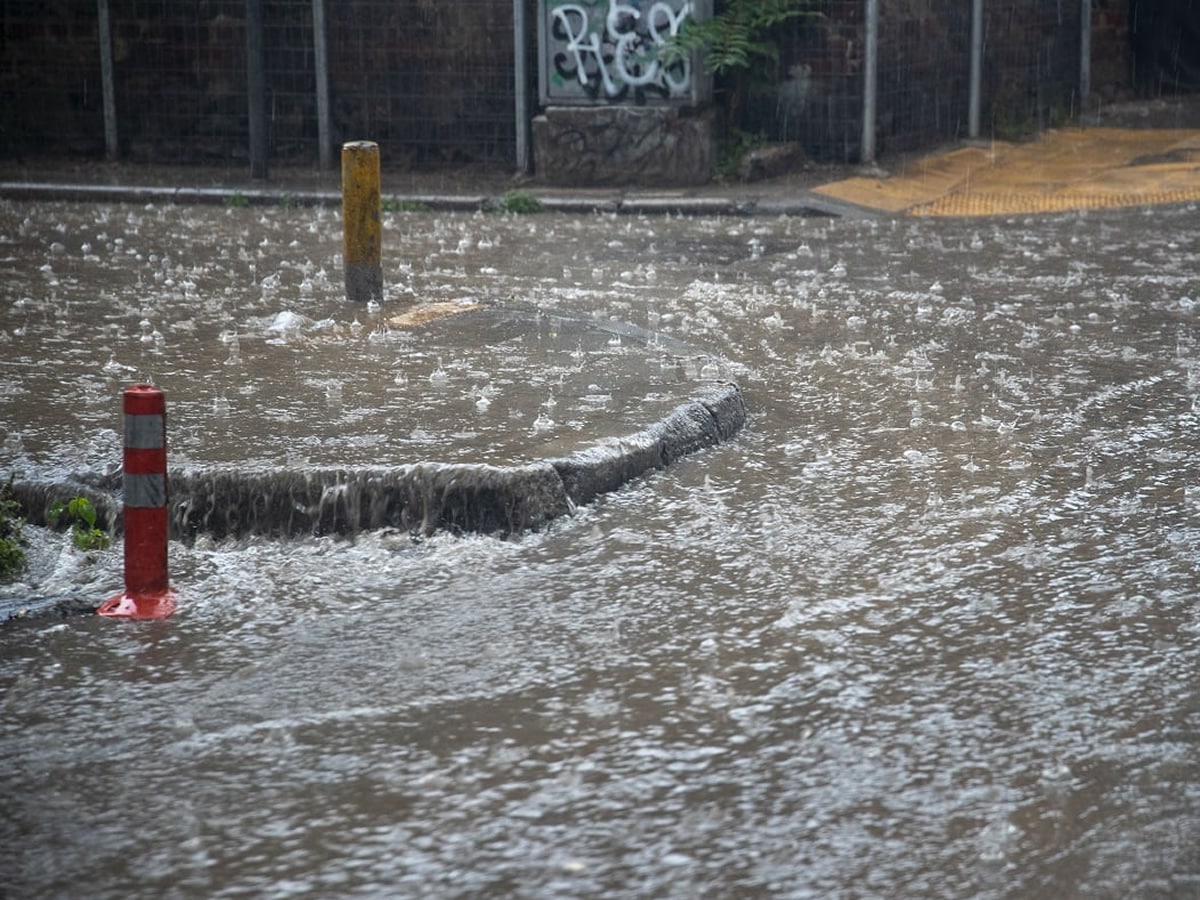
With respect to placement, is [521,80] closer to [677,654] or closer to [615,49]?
[615,49]

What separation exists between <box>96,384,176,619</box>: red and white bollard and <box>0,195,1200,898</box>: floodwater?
0.11 metres

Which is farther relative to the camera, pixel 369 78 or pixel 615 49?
pixel 369 78

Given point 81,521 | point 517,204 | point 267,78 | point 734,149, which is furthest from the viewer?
point 267,78

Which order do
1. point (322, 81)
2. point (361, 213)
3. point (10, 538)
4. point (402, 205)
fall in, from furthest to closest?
1. point (322, 81)
2. point (402, 205)
3. point (361, 213)
4. point (10, 538)

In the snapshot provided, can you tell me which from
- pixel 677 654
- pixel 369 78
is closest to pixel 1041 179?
pixel 369 78

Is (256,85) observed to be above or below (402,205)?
above

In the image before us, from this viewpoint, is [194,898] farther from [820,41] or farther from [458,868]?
[820,41]

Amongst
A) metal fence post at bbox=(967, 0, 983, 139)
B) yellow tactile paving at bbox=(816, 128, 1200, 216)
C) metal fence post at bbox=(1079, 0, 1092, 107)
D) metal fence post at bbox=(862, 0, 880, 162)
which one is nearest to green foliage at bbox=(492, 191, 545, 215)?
yellow tactile paving at bbox=(816, 128, 1200, 216)

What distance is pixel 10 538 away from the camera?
18.5 ft

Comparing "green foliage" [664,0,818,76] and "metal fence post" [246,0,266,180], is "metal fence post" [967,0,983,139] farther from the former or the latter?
"metal fence post" [246,0,266,180]

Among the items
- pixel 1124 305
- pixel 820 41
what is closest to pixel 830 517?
pixel 1124 305

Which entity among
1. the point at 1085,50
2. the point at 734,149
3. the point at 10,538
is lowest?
the point at 10,538

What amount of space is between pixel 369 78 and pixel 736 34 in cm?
355

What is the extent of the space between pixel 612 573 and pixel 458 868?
201cm
